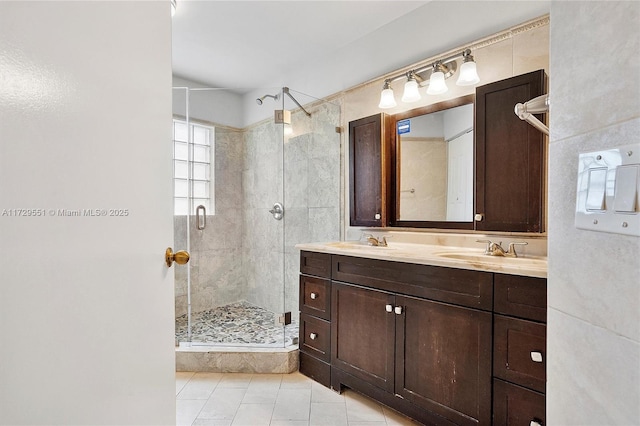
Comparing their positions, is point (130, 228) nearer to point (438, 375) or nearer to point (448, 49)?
point (438, 375)

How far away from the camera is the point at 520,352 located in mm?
1373

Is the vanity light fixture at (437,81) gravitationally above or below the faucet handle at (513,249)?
above

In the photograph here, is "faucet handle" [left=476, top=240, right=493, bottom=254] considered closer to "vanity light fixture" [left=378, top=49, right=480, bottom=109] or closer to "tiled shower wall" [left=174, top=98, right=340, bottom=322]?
"vanity light fixture" [left=378, top=49, right=480, bottom=109]

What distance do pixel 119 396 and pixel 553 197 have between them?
96 centimetres

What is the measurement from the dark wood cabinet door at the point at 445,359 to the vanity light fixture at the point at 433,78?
4.23 ft

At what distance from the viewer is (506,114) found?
1.81 metres

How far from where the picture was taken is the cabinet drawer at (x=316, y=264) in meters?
2.24

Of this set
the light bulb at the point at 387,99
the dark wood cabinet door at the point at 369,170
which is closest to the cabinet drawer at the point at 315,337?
the dark wood cabinet door at the point at 369,170

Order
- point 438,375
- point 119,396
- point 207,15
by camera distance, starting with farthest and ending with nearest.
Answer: point 207,15
point 438,375
point 119,396

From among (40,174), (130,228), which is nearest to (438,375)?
(130,228)

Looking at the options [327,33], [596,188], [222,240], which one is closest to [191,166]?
[222,240]

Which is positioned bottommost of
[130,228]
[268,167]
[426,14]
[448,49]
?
[130,228]

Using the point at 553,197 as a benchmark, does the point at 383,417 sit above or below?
below

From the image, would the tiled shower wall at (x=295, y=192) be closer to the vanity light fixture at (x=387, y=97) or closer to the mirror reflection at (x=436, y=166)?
the vanity light fixture at (x=387, y=97)
